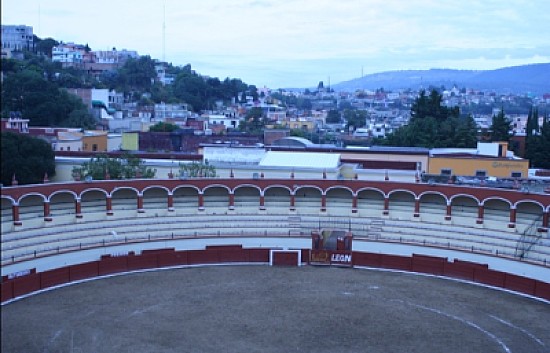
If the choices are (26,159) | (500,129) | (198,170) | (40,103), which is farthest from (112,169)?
(500,129)

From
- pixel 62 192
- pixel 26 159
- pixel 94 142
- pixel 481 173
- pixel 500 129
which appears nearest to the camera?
pixel 62 192

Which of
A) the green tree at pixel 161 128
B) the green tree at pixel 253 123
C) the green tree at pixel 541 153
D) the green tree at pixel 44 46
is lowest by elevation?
the green tree at pixel 541 153

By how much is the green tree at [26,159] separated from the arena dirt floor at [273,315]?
13.4 m

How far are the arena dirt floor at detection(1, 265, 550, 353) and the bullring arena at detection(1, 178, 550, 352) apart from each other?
0.11 meters

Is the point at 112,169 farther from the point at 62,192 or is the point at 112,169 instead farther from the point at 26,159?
the point at 26,159

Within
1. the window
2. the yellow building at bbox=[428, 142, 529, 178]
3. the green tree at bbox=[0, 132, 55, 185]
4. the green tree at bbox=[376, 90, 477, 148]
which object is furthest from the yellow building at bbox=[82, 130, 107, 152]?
the window

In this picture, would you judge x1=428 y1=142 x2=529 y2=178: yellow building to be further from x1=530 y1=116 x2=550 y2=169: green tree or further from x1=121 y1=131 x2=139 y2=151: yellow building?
x1=121 y1=131 x2=139 y2=151: yellow building

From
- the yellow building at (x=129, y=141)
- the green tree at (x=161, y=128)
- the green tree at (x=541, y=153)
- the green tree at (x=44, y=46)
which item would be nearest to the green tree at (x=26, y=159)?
the yellow building at (x=129, y=141)

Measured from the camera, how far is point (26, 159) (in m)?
42.8

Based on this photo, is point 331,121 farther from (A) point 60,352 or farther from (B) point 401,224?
(A) point 60,352

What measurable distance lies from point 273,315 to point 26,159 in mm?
23825

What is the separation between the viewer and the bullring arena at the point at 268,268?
1009 inches

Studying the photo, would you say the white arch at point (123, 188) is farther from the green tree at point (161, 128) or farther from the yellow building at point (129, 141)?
the green tree at point (161, 128)

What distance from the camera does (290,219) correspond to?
42.0 metres
